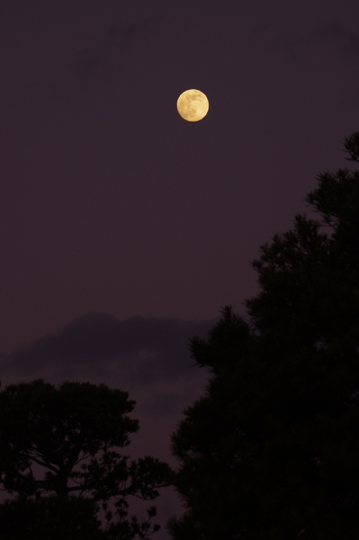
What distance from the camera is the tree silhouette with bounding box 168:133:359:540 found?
1406 centimetres

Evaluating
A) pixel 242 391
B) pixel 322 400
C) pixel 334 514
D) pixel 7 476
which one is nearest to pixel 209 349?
pixel 242 391

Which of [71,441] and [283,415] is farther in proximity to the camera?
[71,441]

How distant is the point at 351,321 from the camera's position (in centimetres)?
1605

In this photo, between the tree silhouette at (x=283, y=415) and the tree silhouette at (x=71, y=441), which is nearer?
the tree silhouette at (x=283, y=415)

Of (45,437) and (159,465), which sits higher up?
(45,437)

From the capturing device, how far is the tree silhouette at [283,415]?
1406cm

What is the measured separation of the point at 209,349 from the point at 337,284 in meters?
3.88

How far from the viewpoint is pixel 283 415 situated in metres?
15.5

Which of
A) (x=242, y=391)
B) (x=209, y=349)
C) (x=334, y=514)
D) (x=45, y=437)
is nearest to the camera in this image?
(x=334, y=514)

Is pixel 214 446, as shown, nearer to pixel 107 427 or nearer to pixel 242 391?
pixel 242 391

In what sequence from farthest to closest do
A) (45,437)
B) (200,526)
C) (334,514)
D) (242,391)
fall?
Answer: (45,437) < (242,391) < (200,526) < (334,514)

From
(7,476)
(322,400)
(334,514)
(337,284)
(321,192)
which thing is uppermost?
(321,192)

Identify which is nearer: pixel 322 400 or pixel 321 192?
pixel 322 400

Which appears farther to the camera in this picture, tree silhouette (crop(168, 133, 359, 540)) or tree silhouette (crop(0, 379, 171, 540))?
tree silhouette (crop(0, 379, 171, 540))
